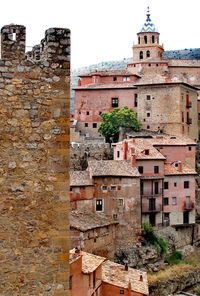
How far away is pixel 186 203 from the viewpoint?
4456 centimetres

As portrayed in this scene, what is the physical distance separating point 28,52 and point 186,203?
127ft

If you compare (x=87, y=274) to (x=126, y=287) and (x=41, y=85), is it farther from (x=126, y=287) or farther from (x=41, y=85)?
(x=41, y=85)

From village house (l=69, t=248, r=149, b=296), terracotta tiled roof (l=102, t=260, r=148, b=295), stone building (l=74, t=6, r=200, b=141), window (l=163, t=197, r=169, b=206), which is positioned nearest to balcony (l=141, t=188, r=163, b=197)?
window (l=163, t=197, r=169, b=206)

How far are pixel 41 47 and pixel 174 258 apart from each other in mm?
36481

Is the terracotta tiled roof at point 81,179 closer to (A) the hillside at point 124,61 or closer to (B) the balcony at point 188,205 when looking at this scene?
(B) the balcony at point 188,205

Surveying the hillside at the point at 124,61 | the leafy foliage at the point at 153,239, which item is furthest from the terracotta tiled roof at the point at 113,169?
the hillside at the point at 124,61

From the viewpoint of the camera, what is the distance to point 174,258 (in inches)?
1651

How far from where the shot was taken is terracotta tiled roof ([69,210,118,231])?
3653cm

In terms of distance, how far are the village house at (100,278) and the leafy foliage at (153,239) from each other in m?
8.76

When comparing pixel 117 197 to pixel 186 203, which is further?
pixel 186 203

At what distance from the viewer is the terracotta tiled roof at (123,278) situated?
29406 millimetres

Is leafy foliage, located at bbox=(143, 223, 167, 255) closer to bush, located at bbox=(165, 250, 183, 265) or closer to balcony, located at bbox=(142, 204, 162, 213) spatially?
bush, located at bbox=(165, 250, 183, 265)

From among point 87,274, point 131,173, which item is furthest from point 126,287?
point 131,173

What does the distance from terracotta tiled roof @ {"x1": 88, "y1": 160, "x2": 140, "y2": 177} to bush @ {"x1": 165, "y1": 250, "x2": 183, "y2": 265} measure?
5779mm
